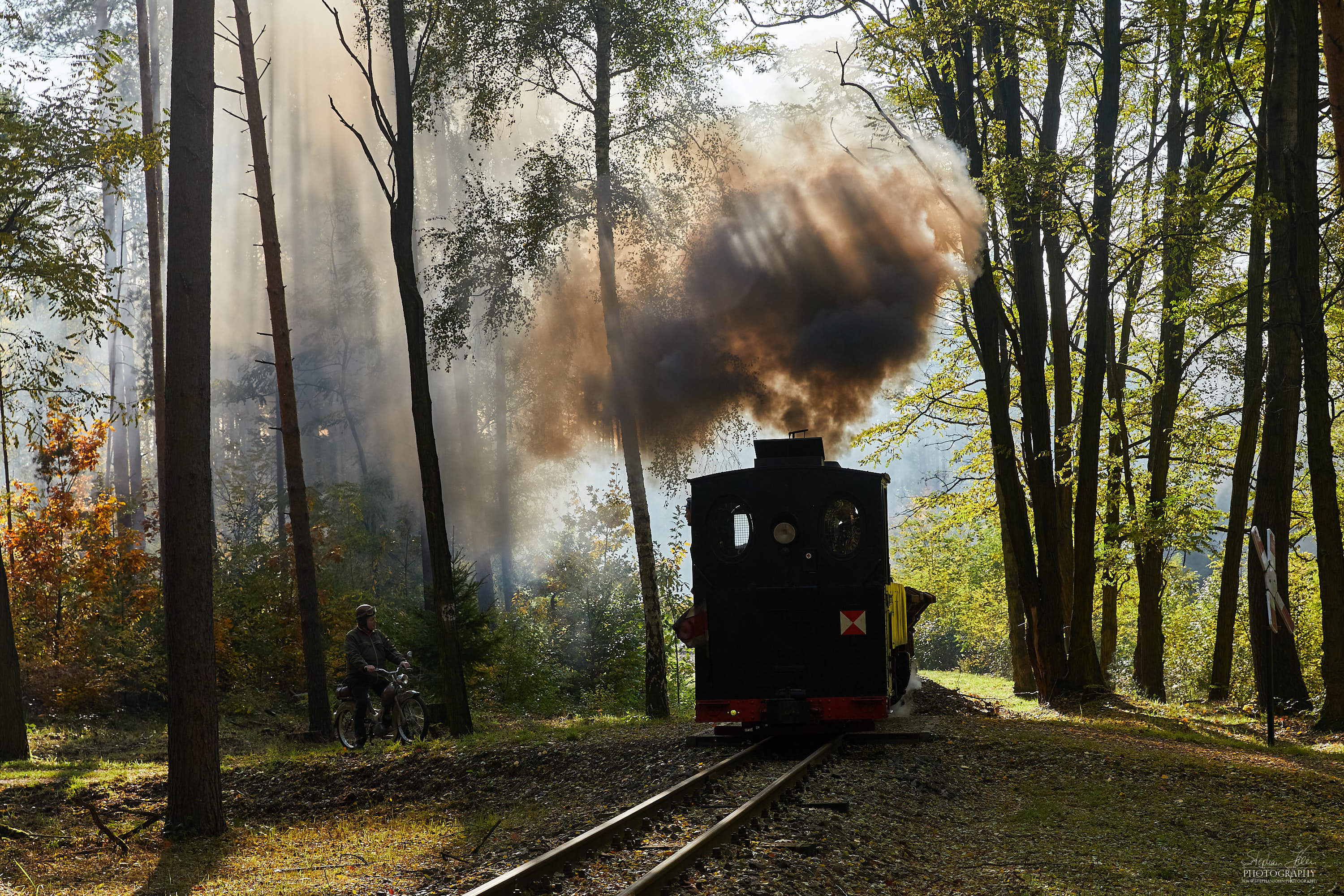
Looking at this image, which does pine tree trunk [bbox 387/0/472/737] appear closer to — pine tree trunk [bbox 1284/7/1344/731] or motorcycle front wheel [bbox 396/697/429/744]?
motorcycle front wheel [bbox 396/697/429/744]

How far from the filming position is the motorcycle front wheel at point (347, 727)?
11711mm

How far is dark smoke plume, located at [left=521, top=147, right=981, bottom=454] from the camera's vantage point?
15.0 meters

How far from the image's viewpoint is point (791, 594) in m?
9.62

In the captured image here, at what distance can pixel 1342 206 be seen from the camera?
12.0m

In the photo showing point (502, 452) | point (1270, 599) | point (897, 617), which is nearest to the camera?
point (1270, 599)

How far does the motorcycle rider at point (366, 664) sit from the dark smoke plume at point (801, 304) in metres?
6.17

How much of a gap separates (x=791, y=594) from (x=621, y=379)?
6841mm

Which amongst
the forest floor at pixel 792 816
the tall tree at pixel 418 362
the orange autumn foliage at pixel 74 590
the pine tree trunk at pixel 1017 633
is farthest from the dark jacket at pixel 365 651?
the pine tree trunk at pixel 1017 633

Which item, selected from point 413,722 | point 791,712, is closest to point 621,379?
point 413,722

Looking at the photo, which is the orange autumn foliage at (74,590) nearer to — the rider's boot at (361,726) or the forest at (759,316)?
the forest at (759,316)

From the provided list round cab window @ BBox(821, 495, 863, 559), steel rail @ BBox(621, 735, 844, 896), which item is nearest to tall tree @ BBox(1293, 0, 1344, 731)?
round cab window @ BBox(821, 495, 863, 559)

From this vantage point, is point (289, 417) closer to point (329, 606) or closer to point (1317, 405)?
point (329, 606)

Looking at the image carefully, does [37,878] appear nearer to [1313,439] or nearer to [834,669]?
[834,669]

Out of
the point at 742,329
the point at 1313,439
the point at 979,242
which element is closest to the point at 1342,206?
the point at 1313,439
